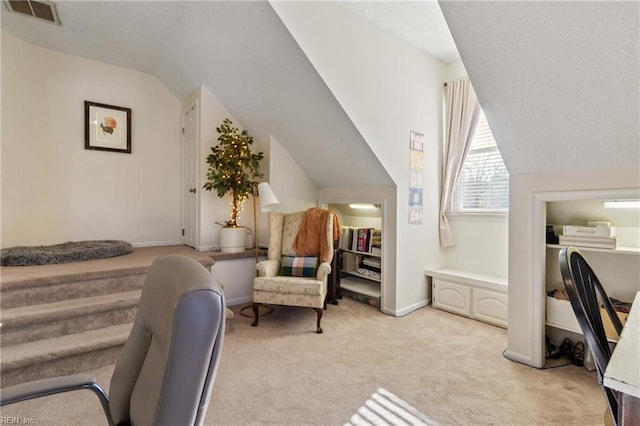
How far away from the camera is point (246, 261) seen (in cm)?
348

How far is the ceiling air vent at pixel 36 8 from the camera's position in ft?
8.04

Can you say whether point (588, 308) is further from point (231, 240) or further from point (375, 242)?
point (231, 240)

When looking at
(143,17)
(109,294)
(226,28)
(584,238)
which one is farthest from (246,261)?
(584,238)

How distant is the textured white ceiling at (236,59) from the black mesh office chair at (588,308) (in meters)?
1.99

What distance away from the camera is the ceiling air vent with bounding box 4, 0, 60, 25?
8.04 feet

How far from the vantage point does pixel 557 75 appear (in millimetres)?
1630

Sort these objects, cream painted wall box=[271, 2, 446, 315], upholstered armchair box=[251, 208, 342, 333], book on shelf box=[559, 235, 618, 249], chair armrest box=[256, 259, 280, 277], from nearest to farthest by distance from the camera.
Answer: book on shelf box=[559, 235, 618, 249] < cream painted wall box=[271, 2, 446, 315] < upholstered armchair box=[251, 208, 342, 333] < chair armrest box=[256, 259, 280, 277]

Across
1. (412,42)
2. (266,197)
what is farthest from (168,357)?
(412,42)

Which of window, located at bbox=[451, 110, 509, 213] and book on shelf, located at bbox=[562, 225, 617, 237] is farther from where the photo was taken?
window, located at bbox=[451, 110, 509, 213]

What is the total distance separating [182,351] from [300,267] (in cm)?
247

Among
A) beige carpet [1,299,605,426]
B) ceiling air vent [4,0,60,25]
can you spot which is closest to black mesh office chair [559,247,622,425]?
beige carpet [1,299,605,426]

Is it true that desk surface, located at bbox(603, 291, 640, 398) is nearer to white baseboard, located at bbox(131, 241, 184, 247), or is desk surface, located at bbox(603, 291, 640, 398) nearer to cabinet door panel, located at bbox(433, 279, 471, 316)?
cabinet door panel, located at bbox(433, 279, 471, 316)

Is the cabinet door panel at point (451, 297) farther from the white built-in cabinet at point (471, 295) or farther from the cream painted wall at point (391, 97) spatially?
the cream painted wall at point (391, 97)

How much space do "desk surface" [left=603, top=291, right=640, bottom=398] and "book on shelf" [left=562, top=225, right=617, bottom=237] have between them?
58.8 inches
